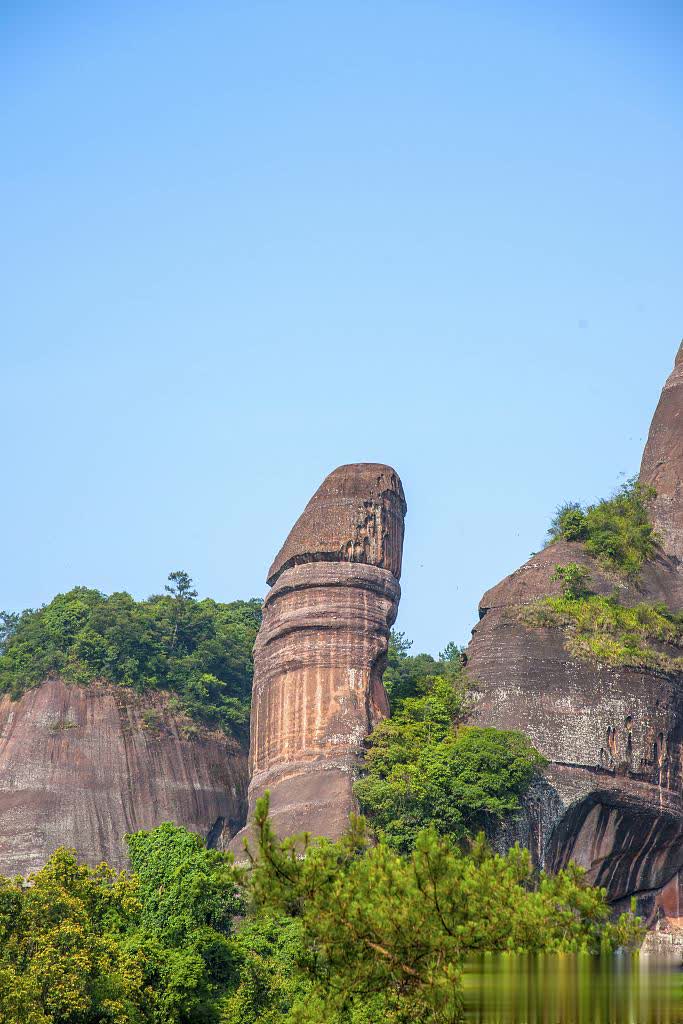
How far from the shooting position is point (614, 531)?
44.4m

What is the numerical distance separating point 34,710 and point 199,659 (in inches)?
193

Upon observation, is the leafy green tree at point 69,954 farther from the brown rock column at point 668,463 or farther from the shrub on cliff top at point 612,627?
the brown rock column at point 668,463

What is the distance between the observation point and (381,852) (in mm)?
22062

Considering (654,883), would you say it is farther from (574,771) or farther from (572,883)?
(572,883)

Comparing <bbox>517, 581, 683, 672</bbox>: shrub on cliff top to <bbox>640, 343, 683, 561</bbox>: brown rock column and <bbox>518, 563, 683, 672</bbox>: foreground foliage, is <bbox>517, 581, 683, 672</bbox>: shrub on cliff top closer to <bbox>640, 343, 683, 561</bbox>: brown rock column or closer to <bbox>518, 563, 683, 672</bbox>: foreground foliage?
<bbox>518, 563, 683, 672</bbox>: foreground foliage

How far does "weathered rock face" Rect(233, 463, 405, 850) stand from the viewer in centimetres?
4012

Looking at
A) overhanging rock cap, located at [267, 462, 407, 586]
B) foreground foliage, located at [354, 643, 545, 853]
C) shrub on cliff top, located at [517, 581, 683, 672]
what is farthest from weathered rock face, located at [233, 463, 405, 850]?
shrub on cliff top, located at [517, 581, 683, 672]

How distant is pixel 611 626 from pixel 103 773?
1515 cm

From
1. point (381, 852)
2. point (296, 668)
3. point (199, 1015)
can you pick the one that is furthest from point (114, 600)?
point (381, 852)

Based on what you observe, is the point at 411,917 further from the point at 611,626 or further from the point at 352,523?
the point at 352,523

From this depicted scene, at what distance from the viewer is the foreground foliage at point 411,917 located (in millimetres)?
20000

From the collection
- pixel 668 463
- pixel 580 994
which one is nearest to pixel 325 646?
pixel 668 463

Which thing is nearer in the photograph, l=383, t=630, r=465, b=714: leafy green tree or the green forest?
the green forest

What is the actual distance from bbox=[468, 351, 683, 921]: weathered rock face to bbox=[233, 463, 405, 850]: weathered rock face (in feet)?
8.88
